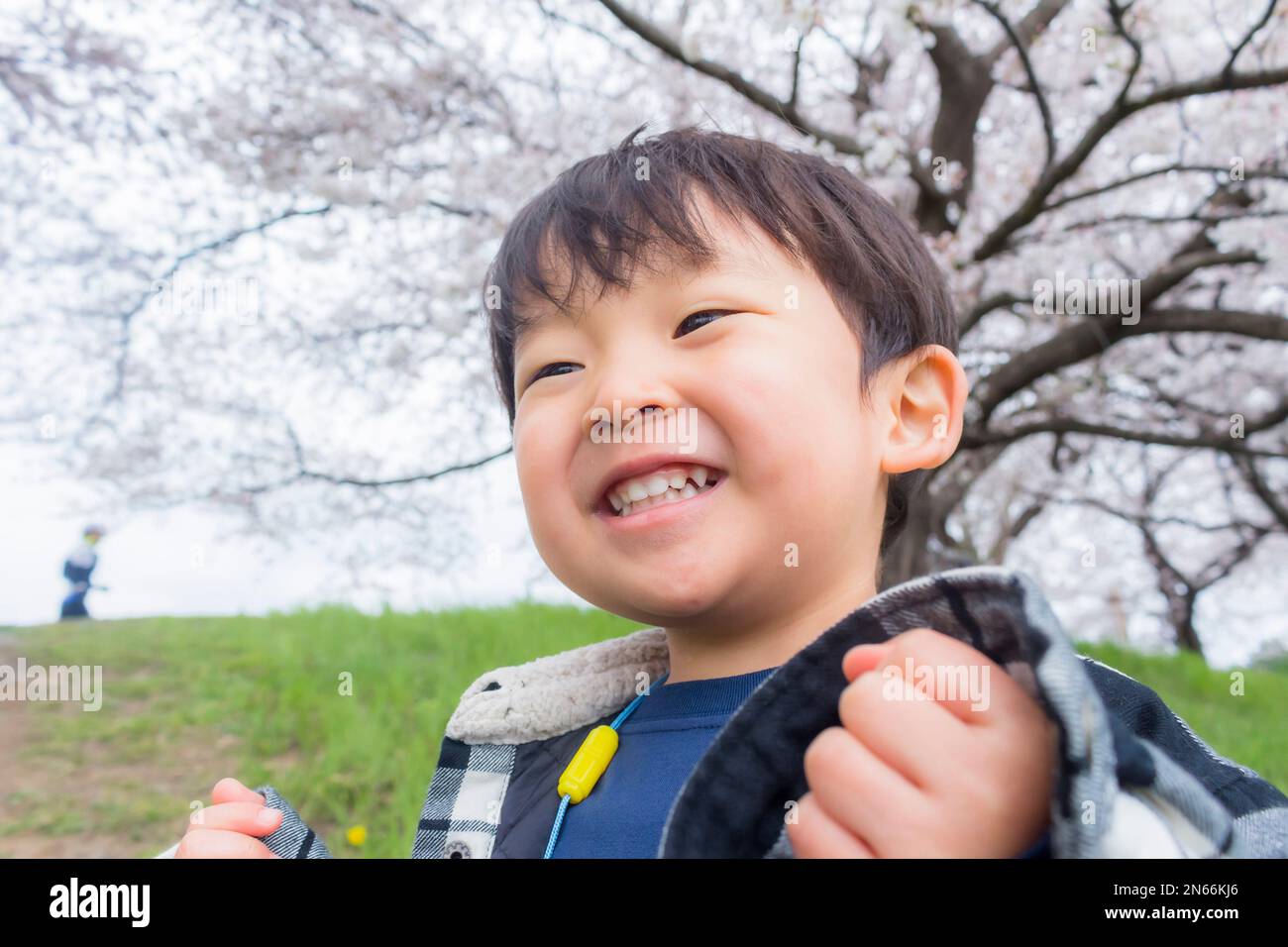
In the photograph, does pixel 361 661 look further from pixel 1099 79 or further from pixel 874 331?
pixel 1099 79

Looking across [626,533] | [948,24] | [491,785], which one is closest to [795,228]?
[626,533]

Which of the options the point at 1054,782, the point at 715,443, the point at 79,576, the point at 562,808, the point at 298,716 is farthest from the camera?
the point at 79,576

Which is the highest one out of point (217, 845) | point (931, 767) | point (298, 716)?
point (931, 767)

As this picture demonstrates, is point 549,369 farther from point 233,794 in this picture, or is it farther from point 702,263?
point 233,794

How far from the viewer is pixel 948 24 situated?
3756 millimetres

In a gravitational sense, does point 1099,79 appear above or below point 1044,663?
above

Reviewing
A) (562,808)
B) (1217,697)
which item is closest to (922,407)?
(562,808)

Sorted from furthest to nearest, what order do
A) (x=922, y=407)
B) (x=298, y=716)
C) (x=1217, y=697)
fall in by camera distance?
(x=1217, y=697)
(x=298, y=716)
(x=922, y=407)

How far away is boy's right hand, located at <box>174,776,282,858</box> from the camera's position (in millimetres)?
1002

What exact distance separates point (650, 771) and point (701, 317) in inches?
21.6

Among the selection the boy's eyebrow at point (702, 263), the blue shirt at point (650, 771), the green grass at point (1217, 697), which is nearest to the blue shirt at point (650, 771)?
the blue shirt at point (650, 771)

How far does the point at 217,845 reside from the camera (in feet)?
3.30

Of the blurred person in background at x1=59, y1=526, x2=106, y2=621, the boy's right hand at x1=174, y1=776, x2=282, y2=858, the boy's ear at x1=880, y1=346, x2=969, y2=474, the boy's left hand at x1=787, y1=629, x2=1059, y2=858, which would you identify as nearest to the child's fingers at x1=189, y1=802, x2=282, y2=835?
the boy's right hand at x1=174, y1=776, x2=282, y2=858

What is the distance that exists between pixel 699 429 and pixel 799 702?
13.7 inches
